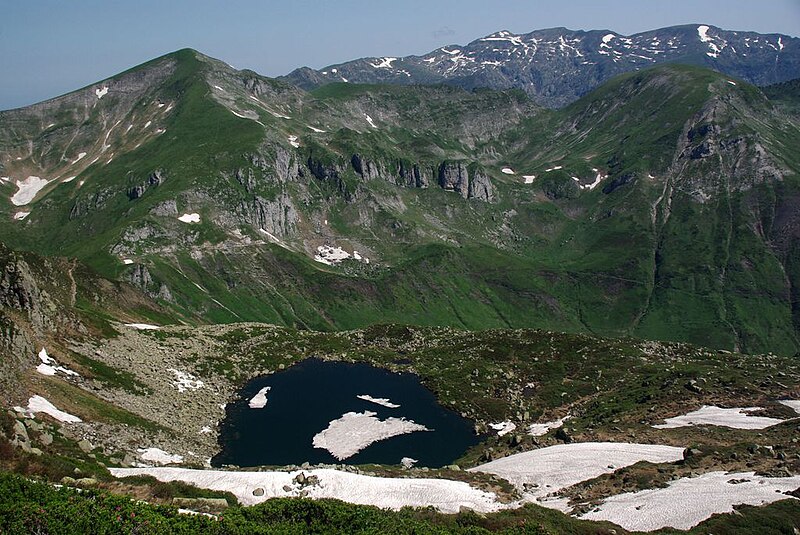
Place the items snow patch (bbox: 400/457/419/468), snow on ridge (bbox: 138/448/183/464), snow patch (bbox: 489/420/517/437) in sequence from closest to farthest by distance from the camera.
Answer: snow on ridge (bbox: 138/448/183/464), snow patch (bbox: 400/457/419/468), snow patch (bbox: 489/420/517/437)

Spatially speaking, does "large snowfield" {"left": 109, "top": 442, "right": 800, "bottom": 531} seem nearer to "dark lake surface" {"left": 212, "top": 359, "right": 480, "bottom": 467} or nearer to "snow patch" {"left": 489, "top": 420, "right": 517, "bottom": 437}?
"dark lake surface" {"left": 212, "top": 359, "right": 480, "bottom": 467}

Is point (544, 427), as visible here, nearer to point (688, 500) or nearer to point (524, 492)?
point (524, 492)

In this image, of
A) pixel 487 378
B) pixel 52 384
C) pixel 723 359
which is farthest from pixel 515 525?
pixel 723 359

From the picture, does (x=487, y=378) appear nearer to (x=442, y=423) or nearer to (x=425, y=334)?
(x=442, y=423)

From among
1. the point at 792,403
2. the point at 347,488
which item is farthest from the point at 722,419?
the point at 347,488

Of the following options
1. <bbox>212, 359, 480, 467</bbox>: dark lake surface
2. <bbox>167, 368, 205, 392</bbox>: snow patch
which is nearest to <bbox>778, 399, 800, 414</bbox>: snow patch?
<bbox>212, 359, 480, 467</bbox>: dark lake surface

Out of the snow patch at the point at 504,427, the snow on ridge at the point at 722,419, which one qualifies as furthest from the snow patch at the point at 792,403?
the snow patch at the point at 504,427
